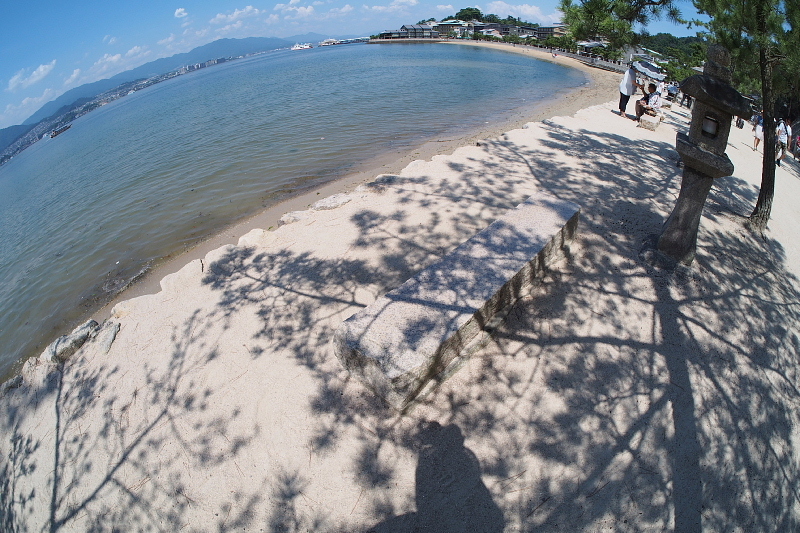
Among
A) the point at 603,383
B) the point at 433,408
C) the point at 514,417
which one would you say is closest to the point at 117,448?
the point at 433,408

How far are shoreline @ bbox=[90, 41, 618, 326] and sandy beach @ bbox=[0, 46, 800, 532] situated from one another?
5.92 feet

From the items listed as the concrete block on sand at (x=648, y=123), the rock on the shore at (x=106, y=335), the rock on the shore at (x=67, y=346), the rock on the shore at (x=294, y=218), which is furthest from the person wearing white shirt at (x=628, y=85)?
the rock on the shore at (x=67, y=346)

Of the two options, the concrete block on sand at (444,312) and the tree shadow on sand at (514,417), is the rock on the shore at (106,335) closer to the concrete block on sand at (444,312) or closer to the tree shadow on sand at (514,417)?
the tree shadow on sand at (514,417)

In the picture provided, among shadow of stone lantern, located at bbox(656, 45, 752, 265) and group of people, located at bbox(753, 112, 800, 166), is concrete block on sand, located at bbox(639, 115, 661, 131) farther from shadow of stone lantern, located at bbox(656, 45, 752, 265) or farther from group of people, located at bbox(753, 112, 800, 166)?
shadow of stone lantern, located at bbox(656, 45, 752, 265)

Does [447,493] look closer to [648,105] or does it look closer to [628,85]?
[628,85]

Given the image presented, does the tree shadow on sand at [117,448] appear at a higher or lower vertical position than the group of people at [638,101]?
lower

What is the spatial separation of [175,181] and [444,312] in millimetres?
11822

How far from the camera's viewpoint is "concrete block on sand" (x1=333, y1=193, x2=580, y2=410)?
10.1ft

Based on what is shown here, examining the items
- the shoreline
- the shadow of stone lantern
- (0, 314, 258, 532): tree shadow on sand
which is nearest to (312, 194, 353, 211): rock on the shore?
the shoreline

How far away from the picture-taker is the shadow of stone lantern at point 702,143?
3699mm

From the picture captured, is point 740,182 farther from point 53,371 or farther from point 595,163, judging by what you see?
point 53,371

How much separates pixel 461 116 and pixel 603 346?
1425cm

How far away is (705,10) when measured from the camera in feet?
16.6

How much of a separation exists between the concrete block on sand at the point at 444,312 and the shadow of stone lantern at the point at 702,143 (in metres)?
1.35
